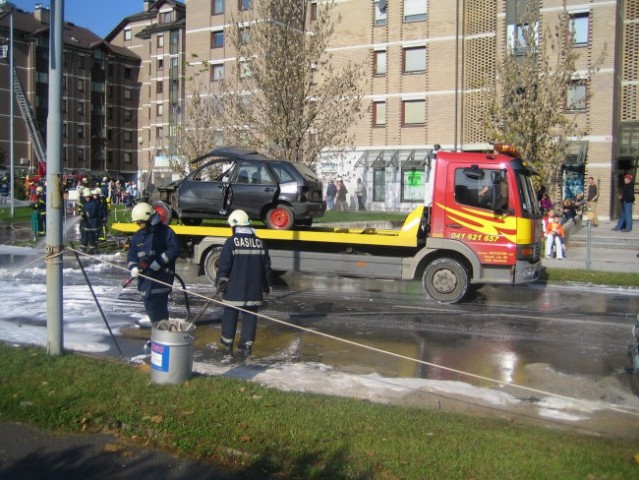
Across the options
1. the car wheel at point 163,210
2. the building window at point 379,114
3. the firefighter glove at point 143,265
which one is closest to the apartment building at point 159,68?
the building window at point 379,114

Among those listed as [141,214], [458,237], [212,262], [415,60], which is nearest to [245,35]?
[212,262]

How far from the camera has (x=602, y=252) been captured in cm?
2031

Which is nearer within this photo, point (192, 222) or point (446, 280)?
point (446, 280)

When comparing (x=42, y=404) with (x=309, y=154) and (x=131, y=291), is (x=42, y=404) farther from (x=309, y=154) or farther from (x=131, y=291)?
(x=309, y=154)

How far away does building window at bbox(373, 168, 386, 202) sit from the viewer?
41.0 meters

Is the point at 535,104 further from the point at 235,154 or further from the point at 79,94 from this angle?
the point at 79,94

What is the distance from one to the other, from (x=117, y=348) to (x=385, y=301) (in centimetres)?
551

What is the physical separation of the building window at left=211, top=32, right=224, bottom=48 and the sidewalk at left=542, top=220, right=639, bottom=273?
34.5 meters

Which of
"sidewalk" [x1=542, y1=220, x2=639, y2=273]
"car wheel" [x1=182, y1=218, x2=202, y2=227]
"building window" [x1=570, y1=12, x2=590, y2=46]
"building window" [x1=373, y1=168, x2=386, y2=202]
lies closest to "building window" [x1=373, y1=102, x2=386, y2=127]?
"building window" [x1=373, y1=168, x2=386, y2=202]

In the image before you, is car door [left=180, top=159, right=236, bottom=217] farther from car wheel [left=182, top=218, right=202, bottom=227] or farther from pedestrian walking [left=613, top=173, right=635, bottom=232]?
pedestrian walking [left=613, top=173, right=635, bottom=232]

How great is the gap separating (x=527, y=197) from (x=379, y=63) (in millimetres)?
31042

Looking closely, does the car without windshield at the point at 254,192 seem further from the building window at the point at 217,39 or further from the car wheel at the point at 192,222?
the building window at the point at 217,39

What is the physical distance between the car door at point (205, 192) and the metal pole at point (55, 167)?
6.23 meters

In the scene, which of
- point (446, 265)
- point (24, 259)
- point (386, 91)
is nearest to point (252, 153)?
point (446, 265)
